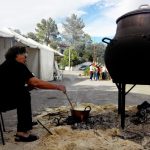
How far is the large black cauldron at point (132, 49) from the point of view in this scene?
19.4 feet

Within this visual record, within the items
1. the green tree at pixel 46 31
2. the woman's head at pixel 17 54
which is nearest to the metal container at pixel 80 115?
the woman's head at pixel 17 54

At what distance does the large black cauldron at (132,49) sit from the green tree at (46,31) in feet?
312

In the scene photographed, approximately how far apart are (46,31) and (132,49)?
98544 mm

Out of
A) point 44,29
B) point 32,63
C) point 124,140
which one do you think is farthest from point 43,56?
point 44,29

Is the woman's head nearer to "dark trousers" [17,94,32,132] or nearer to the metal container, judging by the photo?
"dark trousers" [17,94,32,132]

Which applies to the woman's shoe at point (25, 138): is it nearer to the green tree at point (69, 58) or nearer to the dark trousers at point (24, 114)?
the dark trousers at point (24, 114)

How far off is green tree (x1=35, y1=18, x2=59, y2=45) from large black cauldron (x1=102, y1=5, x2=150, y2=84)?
95.2m

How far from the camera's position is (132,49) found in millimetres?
5996

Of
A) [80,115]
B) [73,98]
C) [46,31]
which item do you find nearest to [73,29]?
[46,31]

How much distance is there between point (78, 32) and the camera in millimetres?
105562

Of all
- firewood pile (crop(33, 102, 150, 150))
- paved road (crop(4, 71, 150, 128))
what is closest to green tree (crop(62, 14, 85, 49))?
paved road (crop(4, 71, 150, 128))

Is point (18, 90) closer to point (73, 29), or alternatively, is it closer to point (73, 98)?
point (73, 98)

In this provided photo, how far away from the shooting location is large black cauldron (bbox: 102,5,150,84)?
5.93 m

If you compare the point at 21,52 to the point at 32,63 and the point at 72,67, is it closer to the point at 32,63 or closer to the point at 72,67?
the point at 32,63
